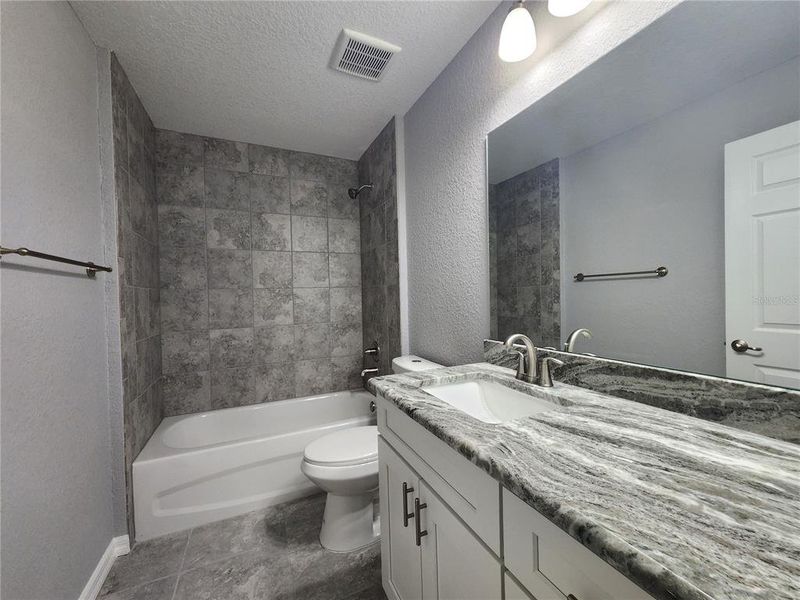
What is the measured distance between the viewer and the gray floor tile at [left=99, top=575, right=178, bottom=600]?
1247 mm

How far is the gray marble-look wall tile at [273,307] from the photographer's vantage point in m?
2.43

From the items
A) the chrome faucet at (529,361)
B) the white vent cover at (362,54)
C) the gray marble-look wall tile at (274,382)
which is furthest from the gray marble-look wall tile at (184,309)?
the chrome faucet at (529,361)

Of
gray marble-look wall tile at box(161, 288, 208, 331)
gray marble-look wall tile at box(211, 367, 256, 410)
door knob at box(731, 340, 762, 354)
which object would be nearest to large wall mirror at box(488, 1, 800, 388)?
door knob at box(731, 340, 762, 354)

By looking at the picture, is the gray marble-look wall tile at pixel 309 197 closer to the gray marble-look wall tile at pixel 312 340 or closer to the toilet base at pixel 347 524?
the gray marble-look wall tile at pixel 312 340

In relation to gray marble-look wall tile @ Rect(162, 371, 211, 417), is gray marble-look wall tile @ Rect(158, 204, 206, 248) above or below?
above

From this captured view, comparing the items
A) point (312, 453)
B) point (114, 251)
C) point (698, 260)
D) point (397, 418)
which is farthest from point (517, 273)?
point (114, 251)

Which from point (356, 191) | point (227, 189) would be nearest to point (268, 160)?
point (227, 189)

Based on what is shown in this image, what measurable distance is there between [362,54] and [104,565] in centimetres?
261

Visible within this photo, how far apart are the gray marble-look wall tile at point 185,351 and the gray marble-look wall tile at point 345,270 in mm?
1055

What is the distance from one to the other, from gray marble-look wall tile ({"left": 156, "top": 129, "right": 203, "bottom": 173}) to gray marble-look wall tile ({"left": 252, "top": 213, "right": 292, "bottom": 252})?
0.54 meters

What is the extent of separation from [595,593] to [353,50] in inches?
78.4

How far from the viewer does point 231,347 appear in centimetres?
235

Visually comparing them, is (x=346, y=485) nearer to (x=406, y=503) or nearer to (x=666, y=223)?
(x=406, y=503)

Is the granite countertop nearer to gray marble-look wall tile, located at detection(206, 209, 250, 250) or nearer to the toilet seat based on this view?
the toilet seat
